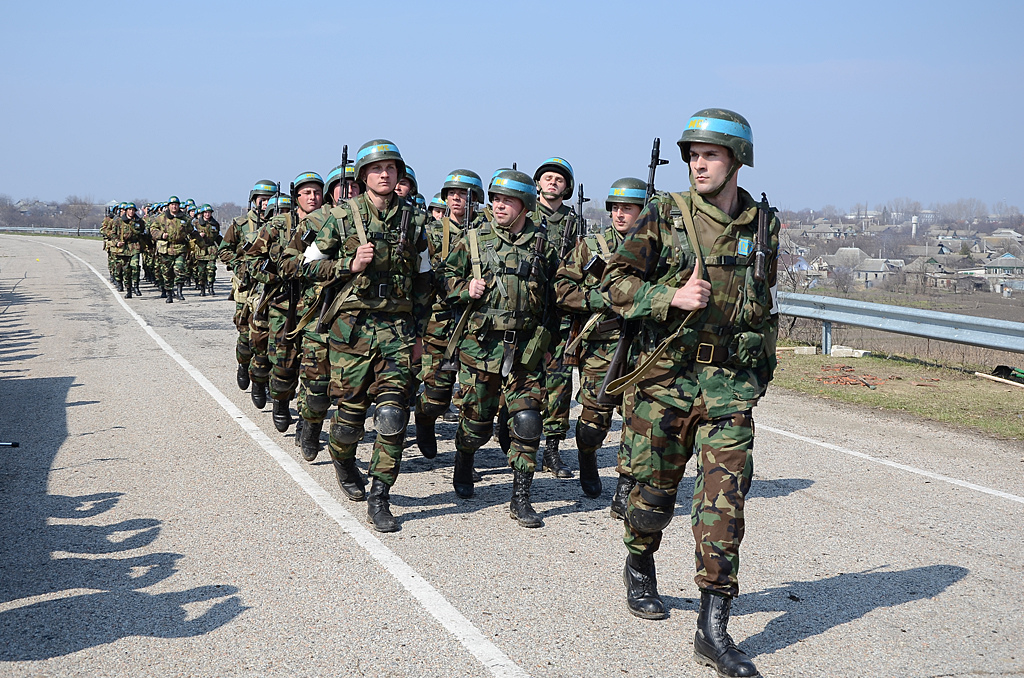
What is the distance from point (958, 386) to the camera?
11375mm

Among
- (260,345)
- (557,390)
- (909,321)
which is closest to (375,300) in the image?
(557,390)

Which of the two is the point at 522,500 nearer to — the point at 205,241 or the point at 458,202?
the point at 458,202

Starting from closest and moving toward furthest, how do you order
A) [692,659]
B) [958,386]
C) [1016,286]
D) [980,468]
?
1. [692,659]
2. [980,468]
3. [958,386]
4. [1016,286]

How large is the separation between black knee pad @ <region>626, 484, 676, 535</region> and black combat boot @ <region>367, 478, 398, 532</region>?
1951 millimetres

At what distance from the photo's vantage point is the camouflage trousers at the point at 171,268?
77.2 feet

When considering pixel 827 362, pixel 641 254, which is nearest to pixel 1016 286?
pixel 827 362

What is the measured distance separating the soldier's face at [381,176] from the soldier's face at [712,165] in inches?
104

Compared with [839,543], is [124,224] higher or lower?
higher

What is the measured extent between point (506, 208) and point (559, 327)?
2.99ft

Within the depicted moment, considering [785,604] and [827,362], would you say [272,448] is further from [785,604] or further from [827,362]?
[827,362]

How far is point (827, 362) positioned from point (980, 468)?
5.65 metres

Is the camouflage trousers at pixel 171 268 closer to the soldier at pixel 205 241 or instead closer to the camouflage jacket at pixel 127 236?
the soldier at pixel 205 241

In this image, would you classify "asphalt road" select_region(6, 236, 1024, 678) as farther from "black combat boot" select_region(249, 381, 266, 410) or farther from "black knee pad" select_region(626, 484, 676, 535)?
"black knee pad" select_region(626, 484, 676, 535)

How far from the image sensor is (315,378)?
7363 millimetres
